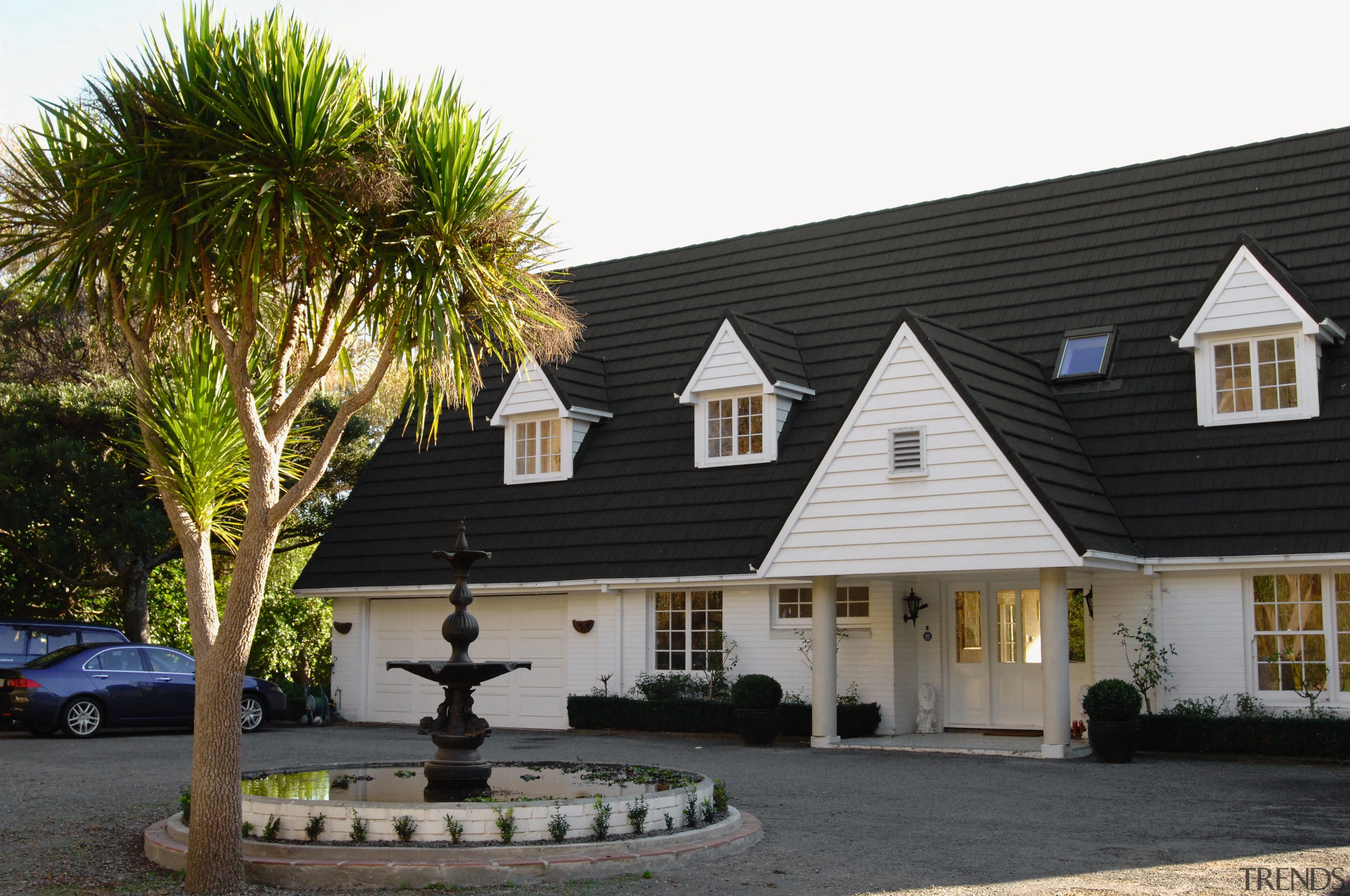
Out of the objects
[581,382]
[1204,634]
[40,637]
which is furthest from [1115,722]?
[40,637]

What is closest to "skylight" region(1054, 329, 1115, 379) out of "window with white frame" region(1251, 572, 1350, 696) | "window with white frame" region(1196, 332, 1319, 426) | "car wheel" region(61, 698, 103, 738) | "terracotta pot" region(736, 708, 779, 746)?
"window with white frame" region(1196, 332, 1319, 426)

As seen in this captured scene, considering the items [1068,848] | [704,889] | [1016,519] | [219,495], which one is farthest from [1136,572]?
[219,495]

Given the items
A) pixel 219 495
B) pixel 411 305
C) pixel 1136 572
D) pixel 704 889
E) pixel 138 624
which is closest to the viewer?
pixel 704 889

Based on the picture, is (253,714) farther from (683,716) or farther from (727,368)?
(727,368)

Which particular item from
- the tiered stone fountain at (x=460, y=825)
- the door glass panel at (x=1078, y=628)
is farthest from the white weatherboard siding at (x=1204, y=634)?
the tiered stone fountain at (x=460, y=825)

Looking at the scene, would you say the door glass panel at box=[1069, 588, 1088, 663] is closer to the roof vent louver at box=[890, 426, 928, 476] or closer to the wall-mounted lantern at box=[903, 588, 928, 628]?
the wall-mounted lantern at box=[903, 588, 928, 628]

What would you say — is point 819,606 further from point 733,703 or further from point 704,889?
point 704,889

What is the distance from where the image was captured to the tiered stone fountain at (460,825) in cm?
873

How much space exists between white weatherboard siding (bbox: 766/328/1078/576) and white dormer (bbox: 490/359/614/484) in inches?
256

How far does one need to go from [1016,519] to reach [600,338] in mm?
11564

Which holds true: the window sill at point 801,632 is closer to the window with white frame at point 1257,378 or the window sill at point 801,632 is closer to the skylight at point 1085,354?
the skylight at point 1085,354

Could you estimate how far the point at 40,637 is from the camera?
21.2 meters

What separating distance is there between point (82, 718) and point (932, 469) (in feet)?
44.0

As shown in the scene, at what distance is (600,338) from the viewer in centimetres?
2538
